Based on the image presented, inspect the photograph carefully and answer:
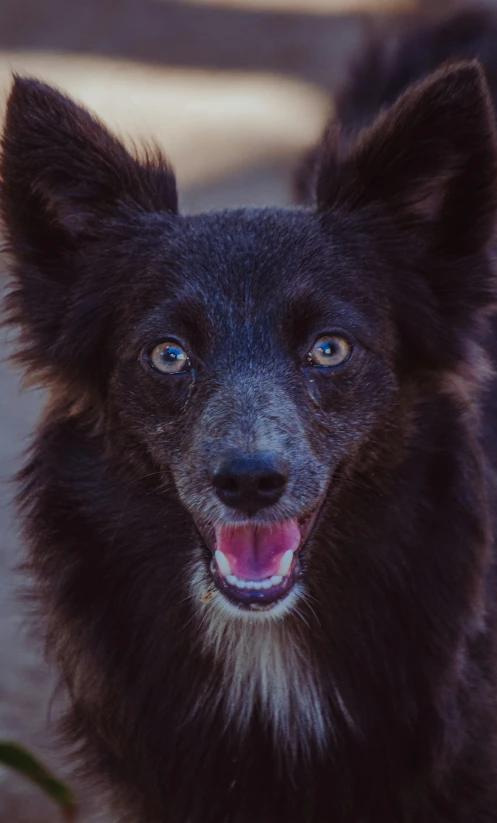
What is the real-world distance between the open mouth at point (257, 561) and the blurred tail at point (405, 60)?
6.76 ft

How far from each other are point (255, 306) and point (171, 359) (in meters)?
0.25

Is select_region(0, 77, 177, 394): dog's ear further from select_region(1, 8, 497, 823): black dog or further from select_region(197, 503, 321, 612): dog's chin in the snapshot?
select_region(197, 503, 321, 612): dog's chin

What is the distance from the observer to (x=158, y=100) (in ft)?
34.7

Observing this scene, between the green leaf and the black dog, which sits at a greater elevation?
the black dog

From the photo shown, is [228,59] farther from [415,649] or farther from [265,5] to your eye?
[415,649]

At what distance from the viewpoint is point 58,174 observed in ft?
10.8

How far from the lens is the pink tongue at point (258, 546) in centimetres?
305

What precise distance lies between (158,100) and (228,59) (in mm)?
1675

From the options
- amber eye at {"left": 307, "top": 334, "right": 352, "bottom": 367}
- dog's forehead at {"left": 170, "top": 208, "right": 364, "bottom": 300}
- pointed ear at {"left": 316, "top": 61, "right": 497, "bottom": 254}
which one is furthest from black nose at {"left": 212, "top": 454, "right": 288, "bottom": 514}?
pointed ear at {"left": 316, "top": 61, "right": 497, "bottom": 254}

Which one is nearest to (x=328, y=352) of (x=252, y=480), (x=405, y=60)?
(x=252, y=480)

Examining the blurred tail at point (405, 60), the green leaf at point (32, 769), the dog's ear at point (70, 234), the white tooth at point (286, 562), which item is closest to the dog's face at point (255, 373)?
the white tooth at point (286, 562)

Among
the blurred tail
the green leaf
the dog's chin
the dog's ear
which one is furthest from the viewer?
the blurred tail

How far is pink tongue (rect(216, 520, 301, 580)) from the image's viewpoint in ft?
10.00

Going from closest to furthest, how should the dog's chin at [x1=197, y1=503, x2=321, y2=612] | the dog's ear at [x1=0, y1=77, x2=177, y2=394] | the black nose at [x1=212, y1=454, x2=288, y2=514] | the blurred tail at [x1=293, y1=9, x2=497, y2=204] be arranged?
the black nose at [x1=212, y1=454, x2=288, y2=514], the dog's chin at [x1=197, y1=503, x2=321, y2=612], the dog's ear at [x1=0, y1=77, x2=177, y2=394], the blurred tail at [x1=293, y1=9, x2=497, y2=204]
